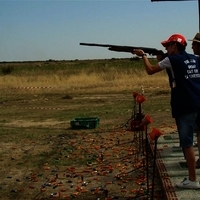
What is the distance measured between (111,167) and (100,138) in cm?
280

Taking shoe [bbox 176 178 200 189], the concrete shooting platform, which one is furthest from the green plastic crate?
shoe [bbox 176 178 200 189]

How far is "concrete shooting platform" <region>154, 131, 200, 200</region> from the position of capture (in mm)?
5065

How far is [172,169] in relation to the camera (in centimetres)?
620

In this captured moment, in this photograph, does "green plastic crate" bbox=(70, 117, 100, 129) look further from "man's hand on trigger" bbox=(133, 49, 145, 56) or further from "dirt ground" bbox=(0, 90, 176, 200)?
"man's hand on trigger" bbox=(133, 49, 145, 56)

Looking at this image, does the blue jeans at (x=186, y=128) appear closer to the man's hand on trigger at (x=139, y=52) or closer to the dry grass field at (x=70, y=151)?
the dry grass field at (x=70, y=151)

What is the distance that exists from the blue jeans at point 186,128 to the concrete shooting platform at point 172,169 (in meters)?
0.56

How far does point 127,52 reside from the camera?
6.32 metres

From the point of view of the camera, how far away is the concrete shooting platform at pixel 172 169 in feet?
16.6

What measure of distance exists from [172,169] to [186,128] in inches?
48.2

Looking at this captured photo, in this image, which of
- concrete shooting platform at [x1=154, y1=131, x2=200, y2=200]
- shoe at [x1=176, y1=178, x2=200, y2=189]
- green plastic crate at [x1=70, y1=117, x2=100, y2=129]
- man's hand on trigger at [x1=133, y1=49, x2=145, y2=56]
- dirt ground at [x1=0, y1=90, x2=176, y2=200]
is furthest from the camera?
green plastic crate at [x1=70, y1=117, x2=100, y2=129]

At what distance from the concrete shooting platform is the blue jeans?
21.9 inches

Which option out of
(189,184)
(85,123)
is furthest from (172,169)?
(85,123)

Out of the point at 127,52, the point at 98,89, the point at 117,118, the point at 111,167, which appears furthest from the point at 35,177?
the point at 98,89

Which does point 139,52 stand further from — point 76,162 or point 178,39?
point 76,162
